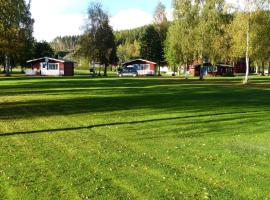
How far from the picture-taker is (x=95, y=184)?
8742mm

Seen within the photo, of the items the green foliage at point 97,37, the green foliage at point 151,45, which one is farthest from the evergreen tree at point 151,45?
the green foliage at point 97,37

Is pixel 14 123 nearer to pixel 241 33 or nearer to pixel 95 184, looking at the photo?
pixel 95 184

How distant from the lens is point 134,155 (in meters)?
11.6

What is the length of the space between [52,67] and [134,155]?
84.9 m

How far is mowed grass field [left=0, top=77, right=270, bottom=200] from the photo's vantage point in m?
8.42

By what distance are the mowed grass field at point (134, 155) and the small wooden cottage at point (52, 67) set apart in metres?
72.7

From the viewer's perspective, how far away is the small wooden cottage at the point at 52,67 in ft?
306

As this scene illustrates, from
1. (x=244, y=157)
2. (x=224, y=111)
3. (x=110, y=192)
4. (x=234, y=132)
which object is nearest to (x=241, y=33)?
(x=224, y=111)

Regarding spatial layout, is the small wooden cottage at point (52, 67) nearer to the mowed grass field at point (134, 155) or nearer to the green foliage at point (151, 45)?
the green foliage at point (151, 45)

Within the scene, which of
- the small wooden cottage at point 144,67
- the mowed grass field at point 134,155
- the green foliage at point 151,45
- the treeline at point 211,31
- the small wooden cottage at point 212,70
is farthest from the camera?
the green foliage at point 151,45

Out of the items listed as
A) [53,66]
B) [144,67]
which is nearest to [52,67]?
[53,66]

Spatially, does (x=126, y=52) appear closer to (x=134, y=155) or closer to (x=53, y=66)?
(x=53, y=66)

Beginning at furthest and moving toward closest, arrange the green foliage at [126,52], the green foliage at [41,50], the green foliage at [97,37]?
the green foliage at [126,52], the green foliage at [41,50], the green foliage at [97,37]

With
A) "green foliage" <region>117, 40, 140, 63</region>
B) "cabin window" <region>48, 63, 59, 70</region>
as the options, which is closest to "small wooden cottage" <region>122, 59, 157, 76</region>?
"cabin window" <region>48, 63, 59, 70</region>
